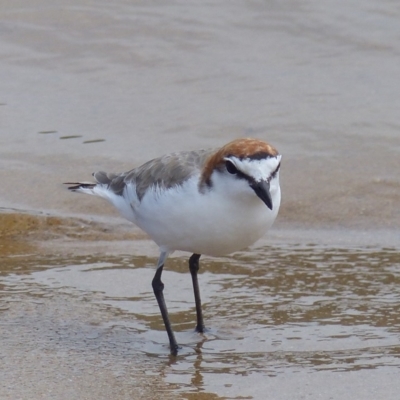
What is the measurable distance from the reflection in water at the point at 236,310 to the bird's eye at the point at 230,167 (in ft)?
3.53

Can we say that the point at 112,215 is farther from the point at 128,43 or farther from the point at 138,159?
the point at 128,43

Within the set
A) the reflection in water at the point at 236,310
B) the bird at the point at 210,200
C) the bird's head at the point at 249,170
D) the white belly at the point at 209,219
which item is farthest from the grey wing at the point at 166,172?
the reflection in water at the point at 236,310

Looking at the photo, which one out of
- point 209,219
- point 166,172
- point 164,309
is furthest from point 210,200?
point 164,309

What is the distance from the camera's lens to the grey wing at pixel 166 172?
5199mm

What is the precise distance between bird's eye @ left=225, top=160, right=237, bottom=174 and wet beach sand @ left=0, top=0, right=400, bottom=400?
1.08 m

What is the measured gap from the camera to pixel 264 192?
14.9ft

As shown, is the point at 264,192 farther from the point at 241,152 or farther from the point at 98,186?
the point at 98,186

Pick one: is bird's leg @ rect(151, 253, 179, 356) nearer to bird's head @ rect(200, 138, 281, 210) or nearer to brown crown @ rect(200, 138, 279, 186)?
brown crown @ rect(200, 138, 279, 186)

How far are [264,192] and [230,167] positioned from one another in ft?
0.90

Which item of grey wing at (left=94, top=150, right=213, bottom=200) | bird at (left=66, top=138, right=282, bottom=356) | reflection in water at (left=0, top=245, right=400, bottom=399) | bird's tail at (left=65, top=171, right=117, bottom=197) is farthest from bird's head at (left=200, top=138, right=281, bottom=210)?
bird's tail at (left=65, top=171, right=117, bottom=197)

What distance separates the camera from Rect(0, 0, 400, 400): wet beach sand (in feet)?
16.0

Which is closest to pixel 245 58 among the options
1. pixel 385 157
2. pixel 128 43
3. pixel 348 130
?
pixel 128 43

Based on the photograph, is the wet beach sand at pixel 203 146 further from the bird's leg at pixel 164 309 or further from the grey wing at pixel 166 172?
the grey wing at pixel 166 172

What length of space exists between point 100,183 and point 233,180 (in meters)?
1.86
